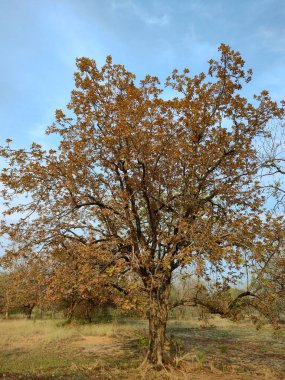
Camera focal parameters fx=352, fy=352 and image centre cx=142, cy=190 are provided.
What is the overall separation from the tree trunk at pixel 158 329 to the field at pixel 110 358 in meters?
0.51

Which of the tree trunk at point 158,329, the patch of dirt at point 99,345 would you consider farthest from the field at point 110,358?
the tree trunk at point 158,329

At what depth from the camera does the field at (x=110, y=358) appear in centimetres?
1264

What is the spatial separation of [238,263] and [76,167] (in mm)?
6538

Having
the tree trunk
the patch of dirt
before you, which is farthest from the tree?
the patch of dirt

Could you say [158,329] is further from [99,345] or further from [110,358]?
[99,345]

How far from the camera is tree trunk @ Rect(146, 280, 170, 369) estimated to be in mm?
12685

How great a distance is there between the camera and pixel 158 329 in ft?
42.4

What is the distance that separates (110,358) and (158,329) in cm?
485

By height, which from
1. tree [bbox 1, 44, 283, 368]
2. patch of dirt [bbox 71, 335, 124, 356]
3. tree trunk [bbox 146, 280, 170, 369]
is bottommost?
A: patch of dirt [bbox 71, 335, 124, 356]

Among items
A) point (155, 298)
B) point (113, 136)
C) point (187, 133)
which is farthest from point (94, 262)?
point (187, 133)

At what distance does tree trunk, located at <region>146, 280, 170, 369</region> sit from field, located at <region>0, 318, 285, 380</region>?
512 mm

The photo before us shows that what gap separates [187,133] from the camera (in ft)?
41.7

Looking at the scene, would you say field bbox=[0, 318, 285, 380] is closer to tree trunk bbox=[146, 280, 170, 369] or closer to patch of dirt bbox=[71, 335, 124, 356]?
patch of dirt bbox=[71, 335, 124, 356]

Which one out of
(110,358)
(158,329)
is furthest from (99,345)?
(158,329)
